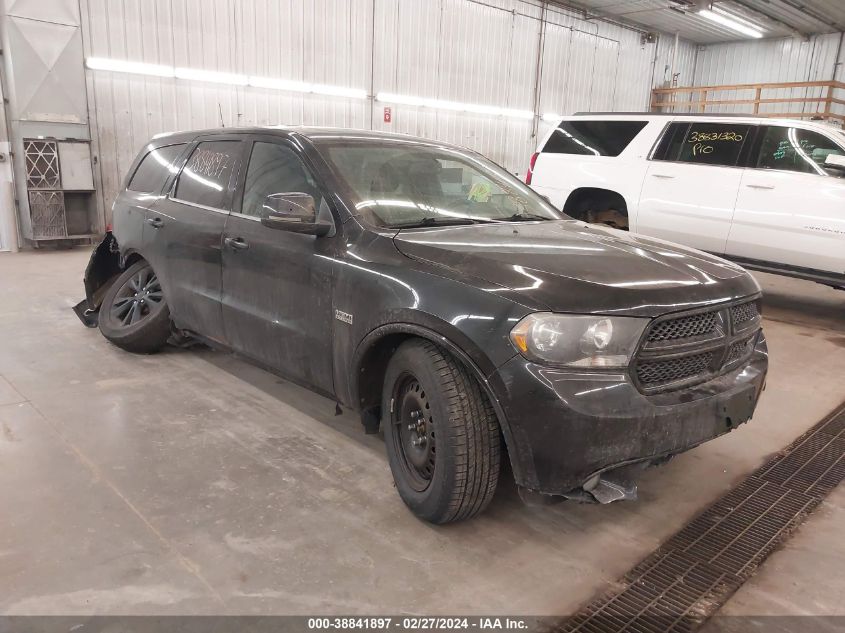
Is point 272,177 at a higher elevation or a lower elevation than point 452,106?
lower

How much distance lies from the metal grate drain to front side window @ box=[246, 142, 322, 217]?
2118mm

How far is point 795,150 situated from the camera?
6.12m

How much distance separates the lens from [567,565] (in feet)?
7.95

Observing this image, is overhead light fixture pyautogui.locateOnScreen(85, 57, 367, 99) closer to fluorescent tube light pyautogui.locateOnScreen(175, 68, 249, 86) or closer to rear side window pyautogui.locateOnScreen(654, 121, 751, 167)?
fluorescent tube light pyautogui.locateOnScreen(175, 68, 249, 86)

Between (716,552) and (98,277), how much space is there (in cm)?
480

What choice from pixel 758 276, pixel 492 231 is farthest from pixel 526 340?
pixel 758 276

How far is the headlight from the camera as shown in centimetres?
219

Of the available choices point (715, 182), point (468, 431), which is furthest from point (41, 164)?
point (468, 431)

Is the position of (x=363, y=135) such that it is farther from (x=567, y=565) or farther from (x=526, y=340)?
(x=567, y=565)

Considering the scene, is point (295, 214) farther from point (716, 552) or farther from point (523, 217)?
point (716, 552)

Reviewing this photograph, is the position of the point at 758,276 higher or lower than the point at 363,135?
lower

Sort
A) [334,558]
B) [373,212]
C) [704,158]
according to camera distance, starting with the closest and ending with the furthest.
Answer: [334,558], [373,212], [704,158]

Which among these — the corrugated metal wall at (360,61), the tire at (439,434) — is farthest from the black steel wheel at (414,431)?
the corrugated metal wall at (360,61)

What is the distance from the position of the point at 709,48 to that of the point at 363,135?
2019 cm
